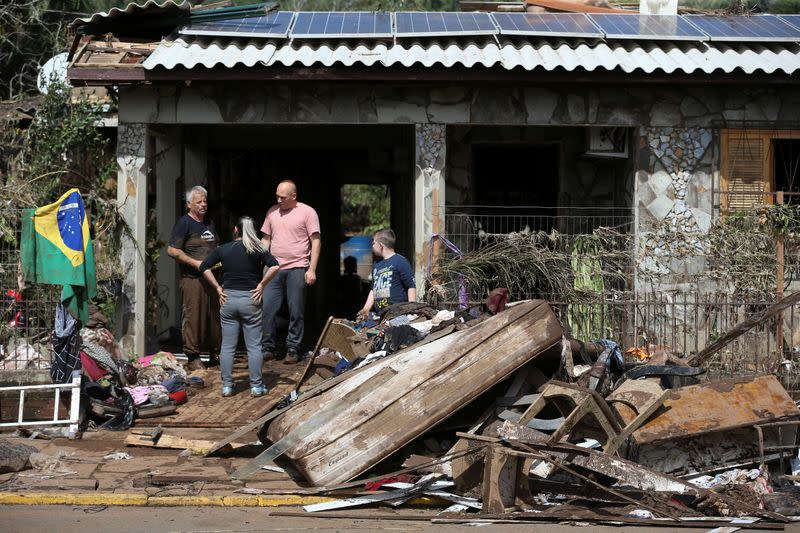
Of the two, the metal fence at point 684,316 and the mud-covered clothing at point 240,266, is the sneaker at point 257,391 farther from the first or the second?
the metal fence at point 684,316

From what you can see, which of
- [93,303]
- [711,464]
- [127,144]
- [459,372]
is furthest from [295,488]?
[127,144]

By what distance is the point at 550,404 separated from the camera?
311 inches

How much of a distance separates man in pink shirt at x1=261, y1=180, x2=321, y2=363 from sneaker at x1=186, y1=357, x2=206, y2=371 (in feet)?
2.62

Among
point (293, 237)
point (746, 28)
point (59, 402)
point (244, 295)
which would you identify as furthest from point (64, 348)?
point (746, 28)

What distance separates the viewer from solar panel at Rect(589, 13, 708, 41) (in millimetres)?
11484

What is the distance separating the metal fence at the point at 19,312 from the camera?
31.3 feet

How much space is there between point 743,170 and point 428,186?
11.9 ft

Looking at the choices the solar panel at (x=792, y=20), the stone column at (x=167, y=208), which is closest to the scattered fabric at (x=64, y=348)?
the stone column at (x=167, y=208)

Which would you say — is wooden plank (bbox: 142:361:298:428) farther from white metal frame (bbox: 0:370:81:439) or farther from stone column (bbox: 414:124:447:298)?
stone column (bbox: 414:124:447:298)

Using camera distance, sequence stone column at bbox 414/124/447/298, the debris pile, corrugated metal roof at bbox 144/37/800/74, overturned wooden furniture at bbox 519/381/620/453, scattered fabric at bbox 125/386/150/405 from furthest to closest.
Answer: stone column at bbox 414/124/447/298
corrugated metal roof at bbox 144/37/800/74
scattered fabric at bbox 125/386/150/405
overturned wooden furniture at bbox 519/381/620/453
the debris pile

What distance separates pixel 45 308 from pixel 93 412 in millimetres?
1385

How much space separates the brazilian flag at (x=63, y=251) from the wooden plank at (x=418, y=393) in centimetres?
242

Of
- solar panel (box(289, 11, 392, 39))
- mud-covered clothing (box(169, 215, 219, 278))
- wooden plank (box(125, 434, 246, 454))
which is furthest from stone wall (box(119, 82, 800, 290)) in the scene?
wooden plank (box(125, 434, 246, 454))

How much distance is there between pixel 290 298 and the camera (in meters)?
11.0
